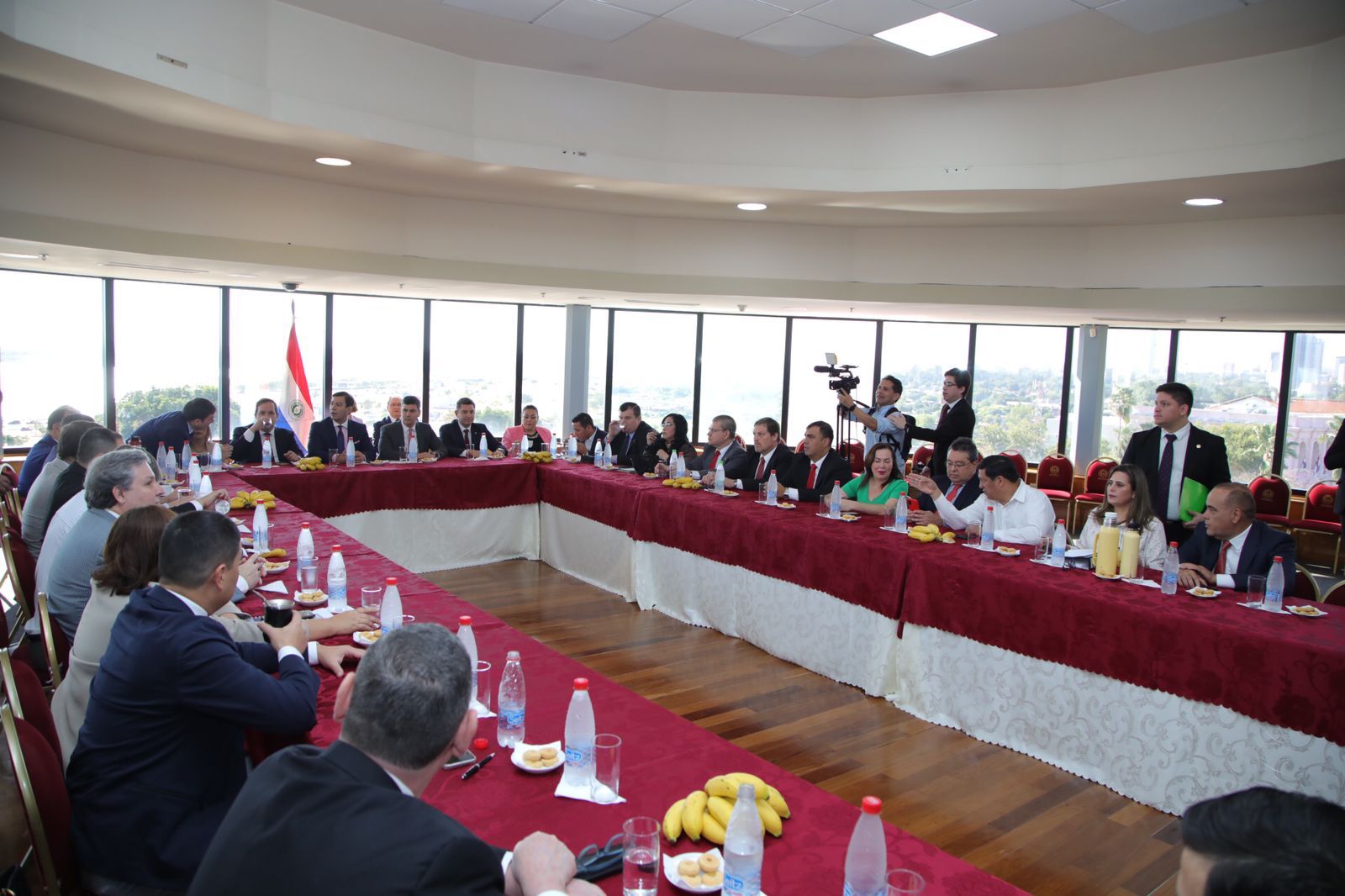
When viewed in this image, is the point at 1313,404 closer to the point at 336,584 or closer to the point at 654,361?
the point at 654,361

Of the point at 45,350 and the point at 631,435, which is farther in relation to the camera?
the point at 45,350

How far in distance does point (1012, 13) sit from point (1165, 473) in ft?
9.36

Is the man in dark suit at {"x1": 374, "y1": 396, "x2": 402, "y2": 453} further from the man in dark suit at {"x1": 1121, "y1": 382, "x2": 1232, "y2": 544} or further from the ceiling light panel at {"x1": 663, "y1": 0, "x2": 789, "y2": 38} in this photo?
the man in dark suit at {"x1": 1121, "y1": 382, "x2": 1232, "y2": 544}

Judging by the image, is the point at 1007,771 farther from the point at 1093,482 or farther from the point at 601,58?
the point at 1093,482

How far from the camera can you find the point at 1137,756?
3.61 metres

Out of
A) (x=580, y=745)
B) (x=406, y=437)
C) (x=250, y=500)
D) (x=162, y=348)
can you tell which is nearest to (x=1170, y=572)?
(x=580, y=745)

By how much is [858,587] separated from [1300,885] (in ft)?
12.3

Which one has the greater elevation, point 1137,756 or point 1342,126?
point 1342,126

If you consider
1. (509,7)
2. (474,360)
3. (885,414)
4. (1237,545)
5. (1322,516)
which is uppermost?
(509,7)

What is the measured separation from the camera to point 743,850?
153cm

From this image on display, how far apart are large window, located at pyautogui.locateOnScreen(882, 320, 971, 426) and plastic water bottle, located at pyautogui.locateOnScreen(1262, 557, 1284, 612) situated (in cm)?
735

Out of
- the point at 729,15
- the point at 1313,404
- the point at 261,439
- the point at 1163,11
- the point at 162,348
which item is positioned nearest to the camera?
the point at 1163,11

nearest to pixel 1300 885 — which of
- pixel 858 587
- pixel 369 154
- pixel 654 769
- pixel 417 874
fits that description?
pixel 417 874

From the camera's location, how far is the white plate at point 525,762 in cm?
204
